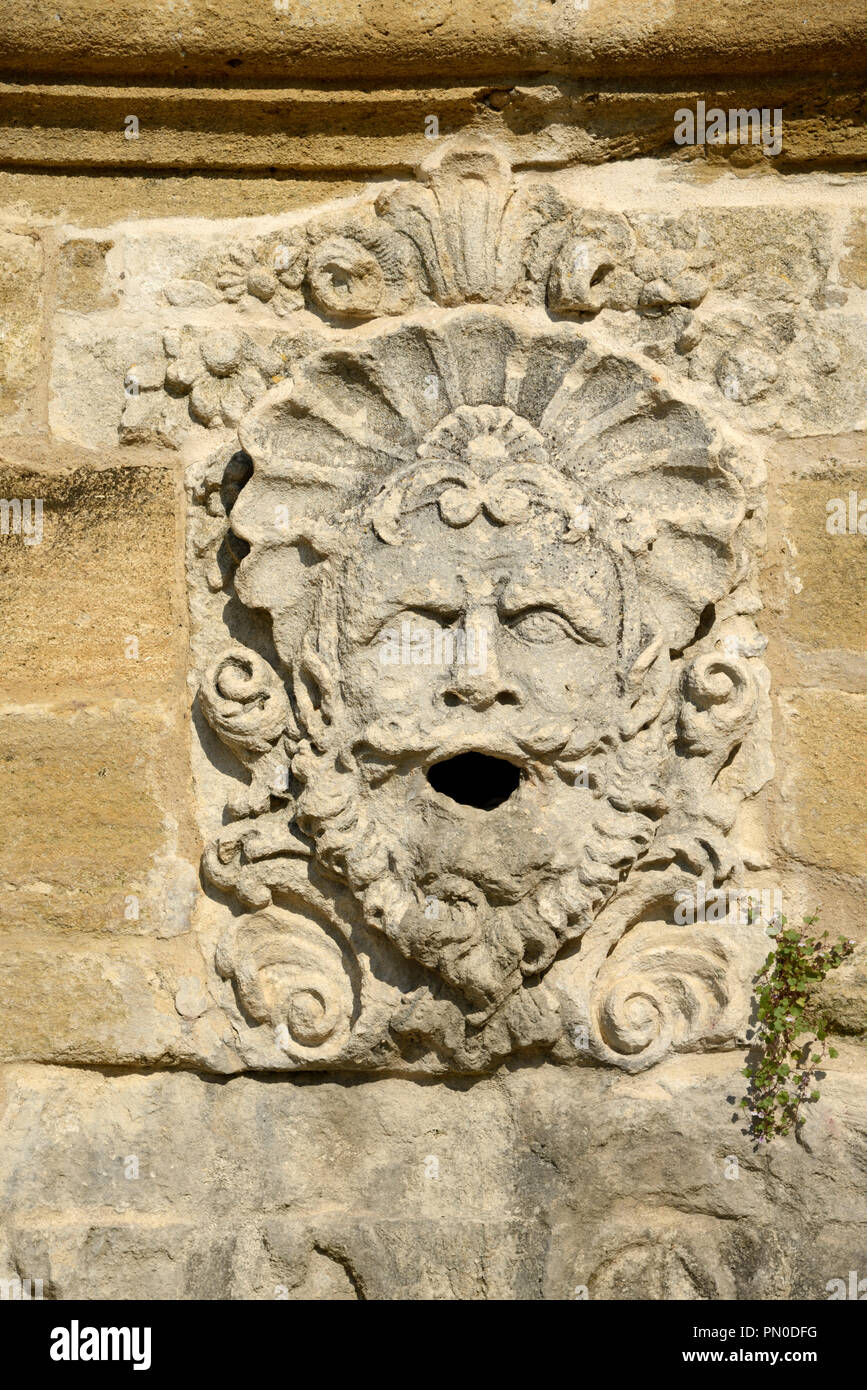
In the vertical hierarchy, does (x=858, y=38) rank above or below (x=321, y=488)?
above

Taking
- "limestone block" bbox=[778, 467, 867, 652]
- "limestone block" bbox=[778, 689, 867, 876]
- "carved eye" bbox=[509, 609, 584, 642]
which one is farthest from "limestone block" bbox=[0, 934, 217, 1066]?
"limestone block" bbox=[778, 467, 867, 652]

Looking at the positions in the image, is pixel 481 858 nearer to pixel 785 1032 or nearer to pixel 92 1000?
pixel 785 1032

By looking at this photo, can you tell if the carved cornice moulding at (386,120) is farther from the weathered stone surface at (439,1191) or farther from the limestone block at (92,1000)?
the weathered stone surface at (439,1191)

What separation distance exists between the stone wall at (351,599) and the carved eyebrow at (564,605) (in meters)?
0.09

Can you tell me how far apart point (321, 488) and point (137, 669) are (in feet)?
1.58

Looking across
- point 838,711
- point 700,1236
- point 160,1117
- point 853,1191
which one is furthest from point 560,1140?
point 838,711

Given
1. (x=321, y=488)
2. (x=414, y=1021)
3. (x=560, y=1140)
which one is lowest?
(x=560, y=1140)

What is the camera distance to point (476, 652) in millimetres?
2316

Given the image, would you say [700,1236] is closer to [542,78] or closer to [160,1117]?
[160,1117]

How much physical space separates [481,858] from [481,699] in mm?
268

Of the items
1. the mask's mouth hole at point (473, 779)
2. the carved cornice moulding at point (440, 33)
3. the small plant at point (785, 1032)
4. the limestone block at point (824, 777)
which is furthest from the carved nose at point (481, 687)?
the carved cornice moulding at point (440, 33)

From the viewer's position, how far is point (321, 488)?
2453 mm

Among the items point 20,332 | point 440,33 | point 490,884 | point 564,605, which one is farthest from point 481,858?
Answer: point 440,33

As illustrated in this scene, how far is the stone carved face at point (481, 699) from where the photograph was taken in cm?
231
